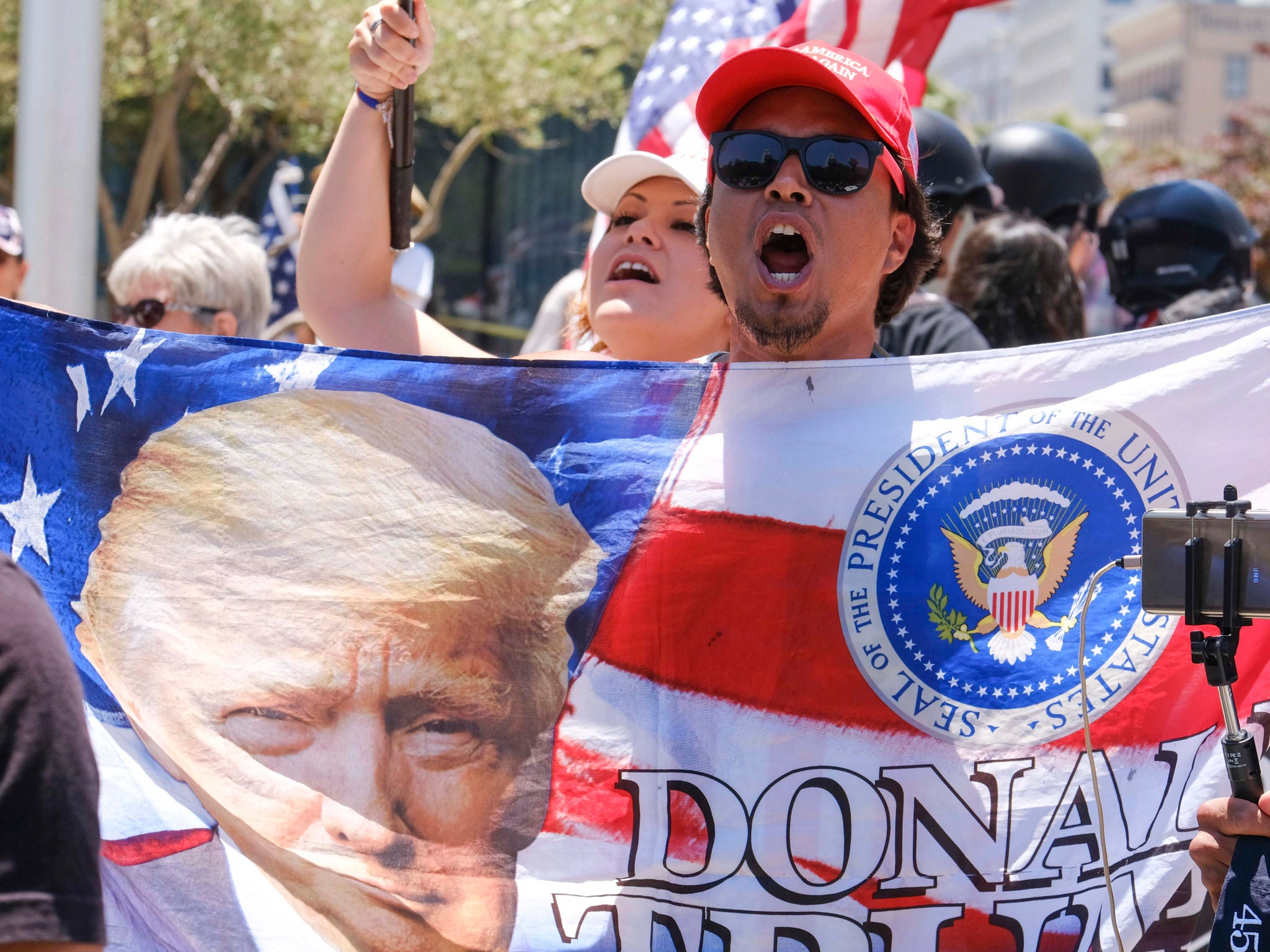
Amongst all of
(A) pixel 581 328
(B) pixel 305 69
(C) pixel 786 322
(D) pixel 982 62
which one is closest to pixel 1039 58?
(D) pixel 982 62

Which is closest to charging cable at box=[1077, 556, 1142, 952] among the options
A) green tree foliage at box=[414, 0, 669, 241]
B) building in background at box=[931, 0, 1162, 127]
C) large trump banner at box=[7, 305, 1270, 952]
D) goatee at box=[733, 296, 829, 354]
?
large trump banner at box=[7, 305, 1270, 952]

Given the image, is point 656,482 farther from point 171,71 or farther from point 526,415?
point 171,71

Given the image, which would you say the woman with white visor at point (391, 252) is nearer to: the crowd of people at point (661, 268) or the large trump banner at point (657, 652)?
the crowd of people at point (661, 268)

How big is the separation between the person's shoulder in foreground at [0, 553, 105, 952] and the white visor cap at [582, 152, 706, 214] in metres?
1.54

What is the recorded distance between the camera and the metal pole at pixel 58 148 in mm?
4246

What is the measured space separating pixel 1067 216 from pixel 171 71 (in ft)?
27.8

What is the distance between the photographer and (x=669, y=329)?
8.54ft

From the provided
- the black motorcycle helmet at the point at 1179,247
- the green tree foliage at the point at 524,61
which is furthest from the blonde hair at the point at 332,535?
the green tree foliage at the point at 524,61

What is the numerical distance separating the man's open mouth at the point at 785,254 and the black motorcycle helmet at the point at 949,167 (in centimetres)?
235

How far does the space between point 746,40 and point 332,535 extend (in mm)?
2801

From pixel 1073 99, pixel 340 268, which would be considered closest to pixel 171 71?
pixel 340 268

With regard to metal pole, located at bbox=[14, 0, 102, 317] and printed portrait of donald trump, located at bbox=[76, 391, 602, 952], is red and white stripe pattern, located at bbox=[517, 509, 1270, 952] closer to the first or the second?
printed portrait of donald trump, located at bbox=[76, 391, 602, 952]

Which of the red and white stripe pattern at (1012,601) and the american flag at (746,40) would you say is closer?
the red and white stripe pattern at (1012,601)

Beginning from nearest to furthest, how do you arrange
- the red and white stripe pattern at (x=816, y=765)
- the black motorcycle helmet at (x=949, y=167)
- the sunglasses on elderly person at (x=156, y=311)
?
1. the red and white stripe pattern at (x=816, y=765)
2. the sunglasses on elderly person at (x=156, y=311)
3. the black motorcycle helmet at (x=949, y=167)
